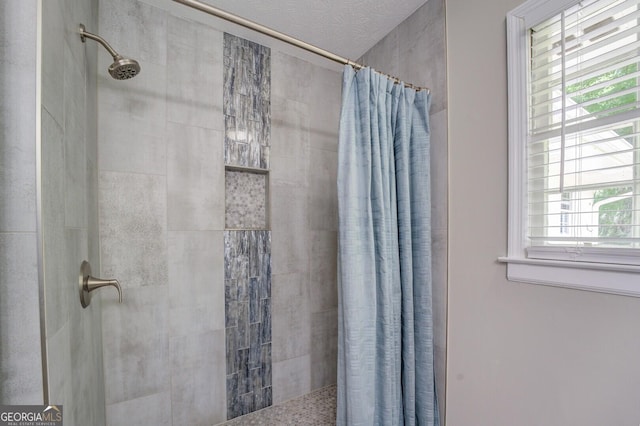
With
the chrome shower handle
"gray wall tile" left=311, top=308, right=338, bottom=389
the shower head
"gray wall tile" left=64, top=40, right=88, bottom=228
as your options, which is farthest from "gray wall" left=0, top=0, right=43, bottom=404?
"gray wall tile" left=311, top=308, right=338, bottom=389

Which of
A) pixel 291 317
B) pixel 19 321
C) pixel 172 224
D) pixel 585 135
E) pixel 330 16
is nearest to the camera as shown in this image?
pixel 19 321

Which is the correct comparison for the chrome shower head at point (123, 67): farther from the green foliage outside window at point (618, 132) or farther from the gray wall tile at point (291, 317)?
the green foliage outside window at point (618, 132)

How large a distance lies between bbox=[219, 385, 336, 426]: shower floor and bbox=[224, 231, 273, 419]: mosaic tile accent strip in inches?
1.8

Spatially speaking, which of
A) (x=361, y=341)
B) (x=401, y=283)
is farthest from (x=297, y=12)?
(x=361, y=341)

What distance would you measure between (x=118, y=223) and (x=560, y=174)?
6.19 ft

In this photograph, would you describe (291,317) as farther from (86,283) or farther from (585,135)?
(585,135)

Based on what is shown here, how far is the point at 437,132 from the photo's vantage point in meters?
1.35

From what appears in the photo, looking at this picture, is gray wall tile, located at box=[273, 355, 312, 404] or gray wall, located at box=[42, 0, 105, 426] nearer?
gray wall, located at box=[42, 0, 105, 426]

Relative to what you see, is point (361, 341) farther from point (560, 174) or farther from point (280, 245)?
point (560, 174)

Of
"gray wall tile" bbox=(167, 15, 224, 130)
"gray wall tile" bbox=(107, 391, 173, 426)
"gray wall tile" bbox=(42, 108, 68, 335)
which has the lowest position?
"gray wall tile" bbox=(107, 391, 173, 426)

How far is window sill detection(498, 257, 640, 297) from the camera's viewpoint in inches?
29.8
